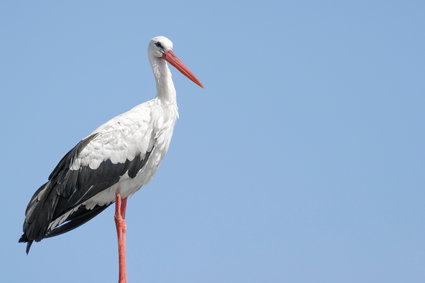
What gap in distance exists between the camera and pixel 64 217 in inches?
668

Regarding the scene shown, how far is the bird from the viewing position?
16.6 meters

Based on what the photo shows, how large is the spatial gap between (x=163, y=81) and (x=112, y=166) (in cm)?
158

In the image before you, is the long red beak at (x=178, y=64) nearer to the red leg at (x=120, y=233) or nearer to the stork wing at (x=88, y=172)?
the stork wing at (x=88, y=172)

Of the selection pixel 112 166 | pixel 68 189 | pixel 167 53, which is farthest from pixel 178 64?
pixel 68 189

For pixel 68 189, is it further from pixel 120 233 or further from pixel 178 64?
pixel 178 64

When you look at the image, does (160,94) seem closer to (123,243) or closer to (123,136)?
(123,136)

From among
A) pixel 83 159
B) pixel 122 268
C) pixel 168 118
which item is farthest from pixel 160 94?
pixel 122 268

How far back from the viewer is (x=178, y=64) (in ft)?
56.3

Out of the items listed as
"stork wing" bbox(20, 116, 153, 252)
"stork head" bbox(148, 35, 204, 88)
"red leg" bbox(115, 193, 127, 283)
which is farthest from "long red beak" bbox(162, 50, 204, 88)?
"red leg" bbox(115, 193, 127, 283)

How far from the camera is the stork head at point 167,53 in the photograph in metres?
17.2

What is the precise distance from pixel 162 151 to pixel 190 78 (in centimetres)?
→ 127

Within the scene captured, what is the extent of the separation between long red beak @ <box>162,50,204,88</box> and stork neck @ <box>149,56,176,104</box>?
103 millimetres

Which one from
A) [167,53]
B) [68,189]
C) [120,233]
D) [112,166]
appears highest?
[167,53]

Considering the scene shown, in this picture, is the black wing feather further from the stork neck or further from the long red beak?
the long red beak
